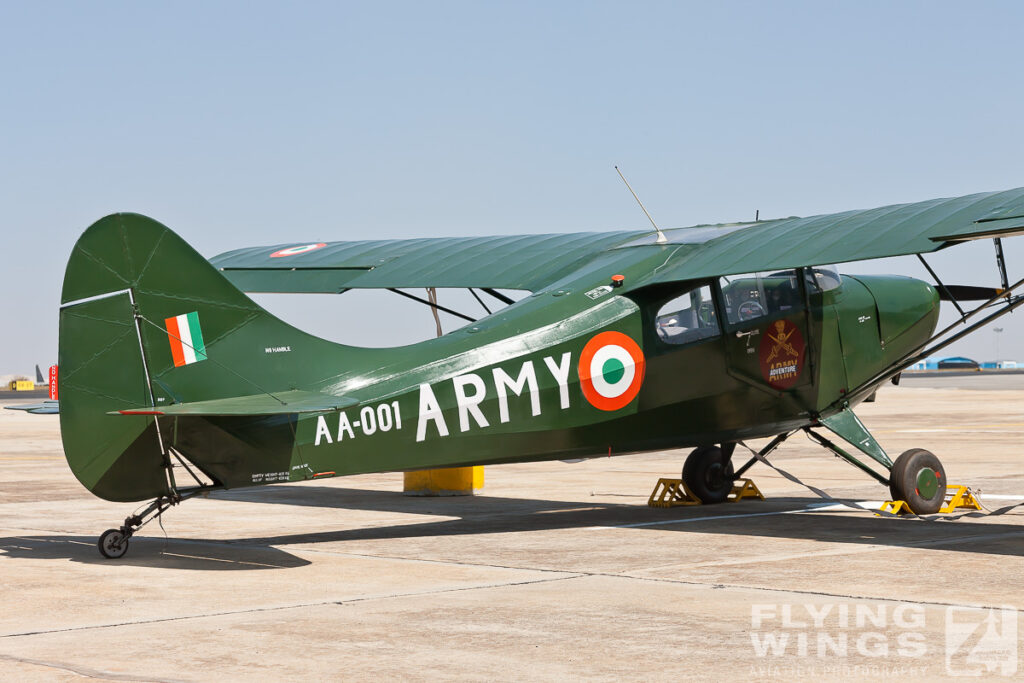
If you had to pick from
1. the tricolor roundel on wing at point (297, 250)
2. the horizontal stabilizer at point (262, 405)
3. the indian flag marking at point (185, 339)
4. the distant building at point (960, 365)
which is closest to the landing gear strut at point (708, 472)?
the tricolor roundel on wing at point (297, 250)

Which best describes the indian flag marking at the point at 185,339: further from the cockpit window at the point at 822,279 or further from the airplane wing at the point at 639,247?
the cockpit window at the point at 822,279

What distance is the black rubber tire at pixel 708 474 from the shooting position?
1352 cm

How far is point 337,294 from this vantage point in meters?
13.7

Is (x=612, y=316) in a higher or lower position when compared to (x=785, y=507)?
higher

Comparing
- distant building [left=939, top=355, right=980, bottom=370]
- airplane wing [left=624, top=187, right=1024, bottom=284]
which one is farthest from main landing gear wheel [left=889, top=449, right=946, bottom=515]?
distant building [left=939, top=355, right=980, bottom=370]

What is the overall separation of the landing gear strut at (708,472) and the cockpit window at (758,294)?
2138 millimetres

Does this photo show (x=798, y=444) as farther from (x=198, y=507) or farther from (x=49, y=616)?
(x=49, y=616)

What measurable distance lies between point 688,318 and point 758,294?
859 millimetres

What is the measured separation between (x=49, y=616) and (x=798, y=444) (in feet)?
64.8

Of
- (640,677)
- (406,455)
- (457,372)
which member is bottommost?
(640,677)

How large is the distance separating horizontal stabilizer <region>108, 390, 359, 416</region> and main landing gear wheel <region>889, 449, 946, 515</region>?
5.65 m

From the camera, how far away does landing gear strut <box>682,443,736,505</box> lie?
44.3ft

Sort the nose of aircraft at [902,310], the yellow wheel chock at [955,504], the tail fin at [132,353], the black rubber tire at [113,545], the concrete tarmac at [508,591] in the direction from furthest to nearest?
the nose of aircraft at [902,310], the yellow wheel chock at [955,504], the black rubber tire at [113,545], the tail fin at [132,353], the concrete tarmac at [508,591]

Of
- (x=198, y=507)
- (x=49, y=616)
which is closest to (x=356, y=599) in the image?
(x=49, y=616)
